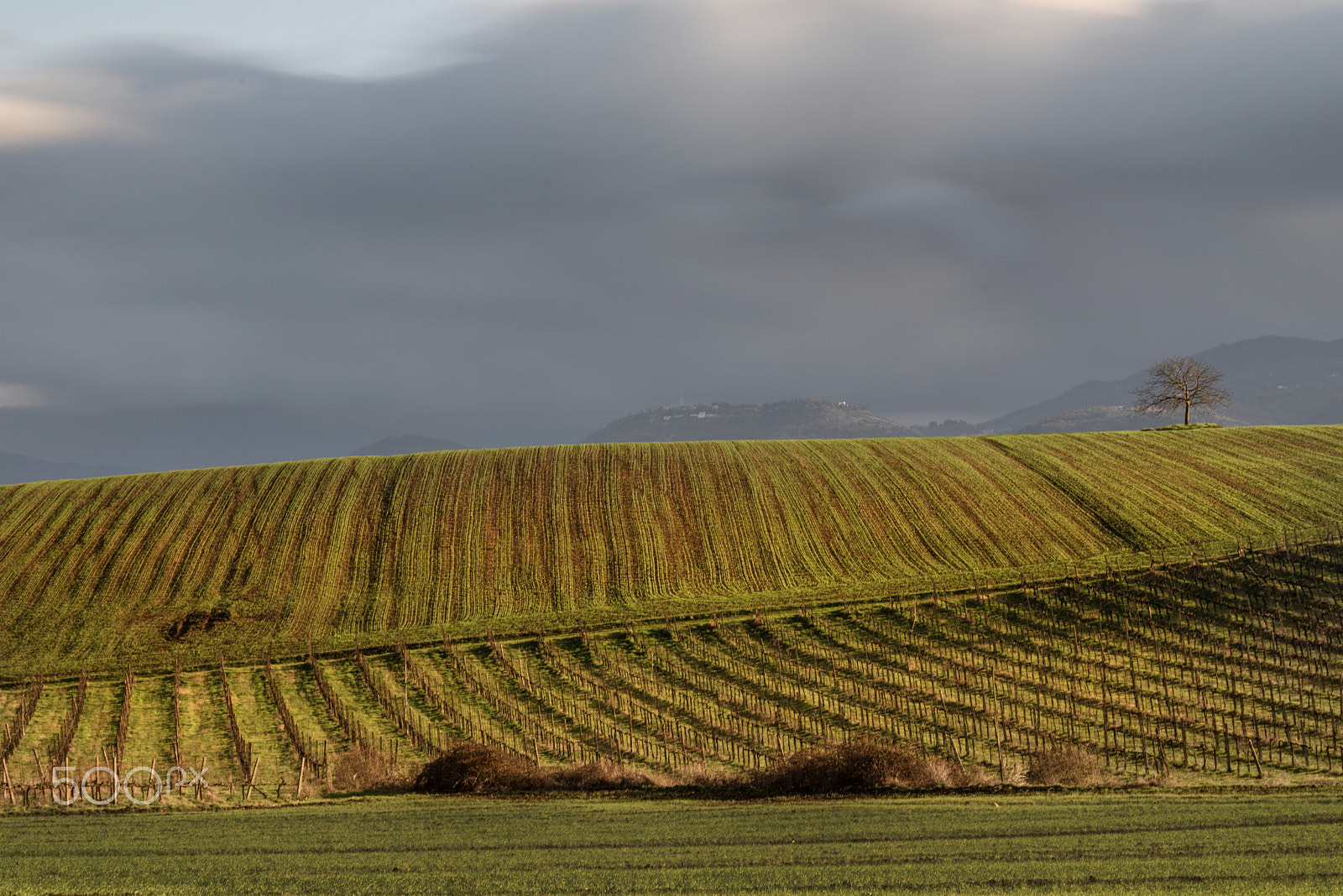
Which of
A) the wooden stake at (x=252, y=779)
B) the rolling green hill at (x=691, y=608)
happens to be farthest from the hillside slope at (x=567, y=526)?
the wooden stake at (x=252, y=779)

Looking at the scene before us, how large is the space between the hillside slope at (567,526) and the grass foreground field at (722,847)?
92.6 feet

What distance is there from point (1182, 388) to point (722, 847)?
10586cm

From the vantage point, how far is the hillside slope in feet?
185

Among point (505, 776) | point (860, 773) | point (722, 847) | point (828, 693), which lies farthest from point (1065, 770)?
point (505, 776)

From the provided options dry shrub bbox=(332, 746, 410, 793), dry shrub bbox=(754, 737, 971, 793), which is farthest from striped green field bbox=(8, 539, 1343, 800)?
dry shrub bbox=(754, 737, 971, 793)

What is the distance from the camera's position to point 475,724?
127ft

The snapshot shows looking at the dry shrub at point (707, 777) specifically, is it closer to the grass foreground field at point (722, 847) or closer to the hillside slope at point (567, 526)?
the grass foreground field at point (722, 847)

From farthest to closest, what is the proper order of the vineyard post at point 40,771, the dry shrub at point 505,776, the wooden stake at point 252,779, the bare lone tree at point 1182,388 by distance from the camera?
the bare lone tree at point 1182,388 → the vineyard post at point 40,771 → the wooden stake at point 252,779 → the dry shrub at point 505,776

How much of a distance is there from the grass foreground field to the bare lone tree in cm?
9368

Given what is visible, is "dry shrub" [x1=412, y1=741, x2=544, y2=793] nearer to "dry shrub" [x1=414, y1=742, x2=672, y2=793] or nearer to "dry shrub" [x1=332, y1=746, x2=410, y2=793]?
"dry shrub" [x1=414, y1=742, x2=672, y2=793]

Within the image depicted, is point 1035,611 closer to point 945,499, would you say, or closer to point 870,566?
point 870,566

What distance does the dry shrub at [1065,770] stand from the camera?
2731 centimetres

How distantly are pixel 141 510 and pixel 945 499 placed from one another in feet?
200

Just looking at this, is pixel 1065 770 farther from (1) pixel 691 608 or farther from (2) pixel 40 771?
(2) pixel 40 771
